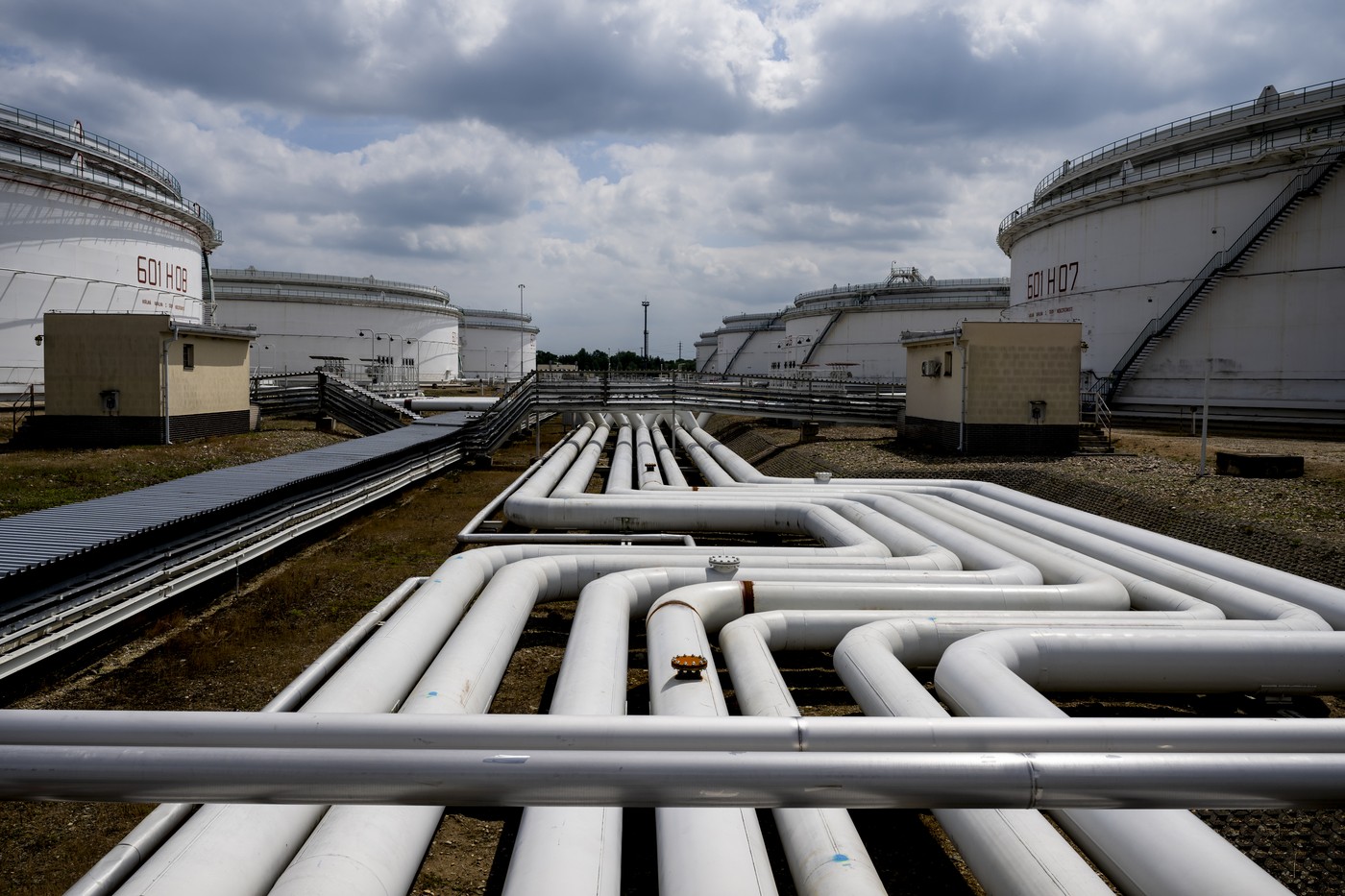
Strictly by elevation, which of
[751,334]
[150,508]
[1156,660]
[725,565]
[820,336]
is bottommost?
[1156,660]

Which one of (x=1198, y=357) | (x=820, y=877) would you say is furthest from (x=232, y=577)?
(x=1198, y=357)

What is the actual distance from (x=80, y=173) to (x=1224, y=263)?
42.1 m

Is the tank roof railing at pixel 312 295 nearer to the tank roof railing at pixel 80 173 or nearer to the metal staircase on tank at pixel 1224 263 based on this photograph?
the tank roof railing at pixel 80 173

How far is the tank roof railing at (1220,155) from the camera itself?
91.2 feet

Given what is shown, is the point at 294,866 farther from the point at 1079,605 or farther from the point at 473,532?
the point at 473,532

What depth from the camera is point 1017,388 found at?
2344cm

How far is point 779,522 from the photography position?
44.9 ft

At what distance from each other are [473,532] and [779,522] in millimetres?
4844

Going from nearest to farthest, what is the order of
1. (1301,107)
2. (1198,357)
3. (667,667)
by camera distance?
1. (667,667)
2. (1301,107)
3. (1198,357)

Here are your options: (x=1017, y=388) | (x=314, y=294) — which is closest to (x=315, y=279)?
(x=314, y=294)

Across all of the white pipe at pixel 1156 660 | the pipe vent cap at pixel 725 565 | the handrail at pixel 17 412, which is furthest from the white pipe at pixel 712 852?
the handrail at pixel 17 412

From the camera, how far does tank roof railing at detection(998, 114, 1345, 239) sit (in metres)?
27.8

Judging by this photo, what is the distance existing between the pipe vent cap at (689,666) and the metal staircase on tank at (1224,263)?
103ft

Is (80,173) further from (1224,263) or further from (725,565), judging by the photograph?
(1224,263)
